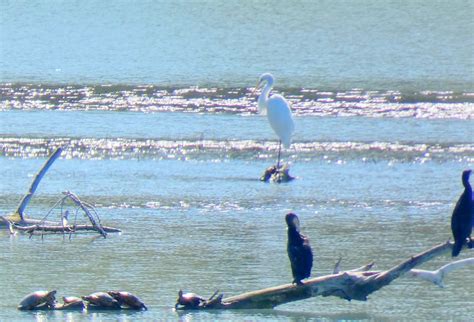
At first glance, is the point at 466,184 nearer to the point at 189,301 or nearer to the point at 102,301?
the point at 189,301

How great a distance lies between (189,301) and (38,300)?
1.04 meters

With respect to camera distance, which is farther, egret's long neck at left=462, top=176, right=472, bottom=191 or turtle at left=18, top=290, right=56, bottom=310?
egret's long neck at left=462, top=176, right=472, bottom=191

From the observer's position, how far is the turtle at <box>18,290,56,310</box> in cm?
910

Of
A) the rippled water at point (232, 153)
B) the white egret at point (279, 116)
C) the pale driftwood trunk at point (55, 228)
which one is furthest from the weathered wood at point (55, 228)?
the white egret at point (279, 116)

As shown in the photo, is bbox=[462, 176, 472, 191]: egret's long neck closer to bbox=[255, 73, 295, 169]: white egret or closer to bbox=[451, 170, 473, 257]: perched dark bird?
bbox=[451, 170, 473, 257]: perched dark bird

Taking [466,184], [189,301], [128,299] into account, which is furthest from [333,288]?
Result: [128,299]

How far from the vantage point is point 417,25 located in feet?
114

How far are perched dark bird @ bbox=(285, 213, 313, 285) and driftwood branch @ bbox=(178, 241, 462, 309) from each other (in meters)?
0.08

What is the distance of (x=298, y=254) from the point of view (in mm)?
9125

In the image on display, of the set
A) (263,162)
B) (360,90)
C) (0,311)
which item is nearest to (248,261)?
(0,311)

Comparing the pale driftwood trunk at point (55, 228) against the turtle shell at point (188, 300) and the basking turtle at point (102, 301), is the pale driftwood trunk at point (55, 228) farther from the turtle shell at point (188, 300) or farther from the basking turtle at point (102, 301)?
the turtle shell at point (188, 300)

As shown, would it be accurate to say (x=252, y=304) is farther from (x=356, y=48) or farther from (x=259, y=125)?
(x=356, y=48)

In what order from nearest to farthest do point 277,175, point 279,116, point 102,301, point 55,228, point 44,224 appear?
1. point 102,301
2. point 55,228
3. point 44,224
4. point 277,175
5. point 279,116

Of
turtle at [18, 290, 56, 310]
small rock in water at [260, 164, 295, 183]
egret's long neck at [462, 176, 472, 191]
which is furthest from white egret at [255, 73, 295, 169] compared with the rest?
turtle at [18, 290, 56, 310]
